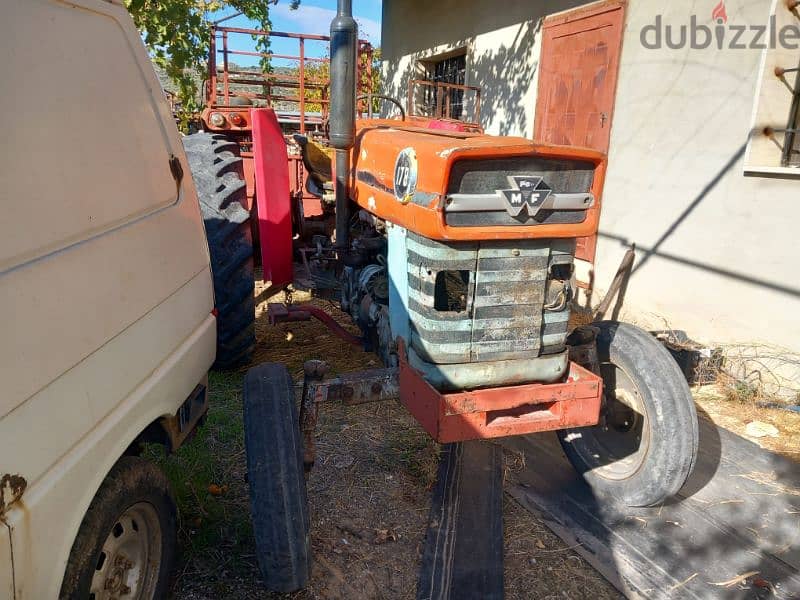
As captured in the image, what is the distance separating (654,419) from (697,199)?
2.51 m

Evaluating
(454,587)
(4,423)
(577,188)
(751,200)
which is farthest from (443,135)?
(751,200)

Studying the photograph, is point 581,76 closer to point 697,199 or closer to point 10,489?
point 697,199

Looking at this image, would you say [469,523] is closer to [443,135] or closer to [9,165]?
[443,135]

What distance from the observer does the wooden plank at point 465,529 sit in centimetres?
222

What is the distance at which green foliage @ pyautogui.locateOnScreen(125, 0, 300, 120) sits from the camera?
19.2 ft

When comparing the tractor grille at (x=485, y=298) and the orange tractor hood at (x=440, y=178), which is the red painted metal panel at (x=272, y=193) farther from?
the tractor grille at (x=485, y=298)

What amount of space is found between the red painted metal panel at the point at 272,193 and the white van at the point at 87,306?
1860 mm

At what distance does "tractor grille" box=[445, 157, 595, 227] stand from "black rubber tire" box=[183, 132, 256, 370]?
173cm

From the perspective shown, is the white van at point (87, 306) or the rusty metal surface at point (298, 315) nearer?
the white van at point (87, 306)

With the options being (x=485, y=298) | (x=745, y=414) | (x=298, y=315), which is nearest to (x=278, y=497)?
(x=485, y=298)

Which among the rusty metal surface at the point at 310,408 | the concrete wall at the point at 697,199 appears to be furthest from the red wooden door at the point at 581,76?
the rusty metal surface at the point at 310,408

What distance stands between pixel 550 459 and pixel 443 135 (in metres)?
1.68

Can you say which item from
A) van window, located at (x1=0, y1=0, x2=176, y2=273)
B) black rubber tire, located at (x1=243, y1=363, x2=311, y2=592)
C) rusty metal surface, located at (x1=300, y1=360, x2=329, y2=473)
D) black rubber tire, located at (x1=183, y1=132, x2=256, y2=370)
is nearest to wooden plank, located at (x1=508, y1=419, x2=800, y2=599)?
rusty metal surface, located at (x1=300, y1=360, x2=329, y2=473)

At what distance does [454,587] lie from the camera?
7.25 ft
